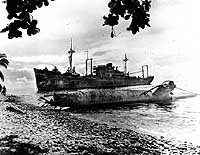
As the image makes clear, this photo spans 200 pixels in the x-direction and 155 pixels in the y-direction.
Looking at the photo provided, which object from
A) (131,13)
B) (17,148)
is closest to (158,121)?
(17,148)

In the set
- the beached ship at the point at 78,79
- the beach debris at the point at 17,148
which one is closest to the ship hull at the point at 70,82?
the beached ship at the point at 78,79

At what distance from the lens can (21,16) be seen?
5.12m

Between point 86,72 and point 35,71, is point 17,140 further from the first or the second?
point 86,72

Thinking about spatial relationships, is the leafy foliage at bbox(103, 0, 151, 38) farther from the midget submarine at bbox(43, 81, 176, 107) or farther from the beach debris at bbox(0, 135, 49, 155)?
the midget submarine at bbox(43, 81, 176, 107)

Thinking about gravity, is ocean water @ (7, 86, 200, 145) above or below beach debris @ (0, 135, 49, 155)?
below

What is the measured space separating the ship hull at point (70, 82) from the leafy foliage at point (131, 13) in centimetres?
10539

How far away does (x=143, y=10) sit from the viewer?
5.64 meters

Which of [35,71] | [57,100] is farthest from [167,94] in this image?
[35,71]

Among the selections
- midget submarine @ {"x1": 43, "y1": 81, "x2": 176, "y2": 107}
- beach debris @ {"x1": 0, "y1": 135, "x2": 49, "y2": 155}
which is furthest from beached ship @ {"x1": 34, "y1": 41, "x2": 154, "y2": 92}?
beach debris @ {"x1": 0, "y1": 135, "x2": 49, "y2": 155}

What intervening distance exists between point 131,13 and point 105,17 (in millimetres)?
618

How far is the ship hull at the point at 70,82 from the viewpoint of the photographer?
4318 inches

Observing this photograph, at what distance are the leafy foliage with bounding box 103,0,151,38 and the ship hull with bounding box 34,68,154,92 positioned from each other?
105m

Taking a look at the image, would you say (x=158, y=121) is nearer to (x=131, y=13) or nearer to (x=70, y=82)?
(x=131, y=13)

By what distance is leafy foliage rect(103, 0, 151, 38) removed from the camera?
5.52 meters
